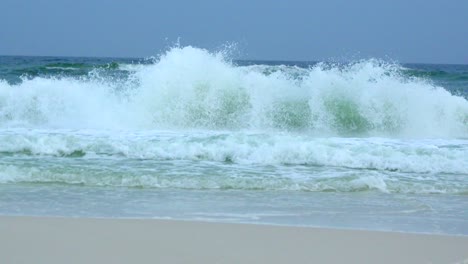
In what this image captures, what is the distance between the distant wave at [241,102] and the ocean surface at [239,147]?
3 cm

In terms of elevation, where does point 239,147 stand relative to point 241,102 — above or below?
below

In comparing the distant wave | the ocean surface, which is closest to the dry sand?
the ocean surface

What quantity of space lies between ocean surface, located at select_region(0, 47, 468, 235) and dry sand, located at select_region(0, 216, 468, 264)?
0.37 metres

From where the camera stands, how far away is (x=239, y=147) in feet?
27.8

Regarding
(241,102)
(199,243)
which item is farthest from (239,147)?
(199,243)

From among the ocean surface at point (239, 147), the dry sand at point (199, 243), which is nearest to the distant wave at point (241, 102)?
the ocean surface at point (239, 147)

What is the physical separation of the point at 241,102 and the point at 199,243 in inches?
305

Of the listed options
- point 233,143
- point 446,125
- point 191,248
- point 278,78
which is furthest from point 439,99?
point 191,248

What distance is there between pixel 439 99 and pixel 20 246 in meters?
10.3

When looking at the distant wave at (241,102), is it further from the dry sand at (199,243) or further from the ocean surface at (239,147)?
the dry sand at (199,243)

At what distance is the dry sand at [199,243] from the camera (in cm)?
383

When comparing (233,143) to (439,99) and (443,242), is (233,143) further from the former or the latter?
(439,99)

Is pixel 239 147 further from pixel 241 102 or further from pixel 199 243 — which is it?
pixel 199 243

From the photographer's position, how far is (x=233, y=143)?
8586mm
